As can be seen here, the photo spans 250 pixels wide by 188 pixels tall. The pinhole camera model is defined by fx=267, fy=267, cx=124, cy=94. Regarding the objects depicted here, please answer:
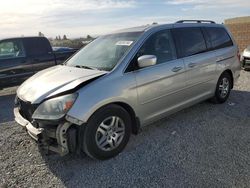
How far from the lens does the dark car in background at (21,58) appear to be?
7.81 meters

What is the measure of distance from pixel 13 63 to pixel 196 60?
5486mm

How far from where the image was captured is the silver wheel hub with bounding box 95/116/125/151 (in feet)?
11.6

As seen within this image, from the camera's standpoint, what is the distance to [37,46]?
8336mm

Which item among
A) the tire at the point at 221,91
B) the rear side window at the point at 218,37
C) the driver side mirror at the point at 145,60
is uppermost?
the rear side window at the point at 218,37

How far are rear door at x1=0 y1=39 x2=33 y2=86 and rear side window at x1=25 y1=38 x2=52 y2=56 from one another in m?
0.19

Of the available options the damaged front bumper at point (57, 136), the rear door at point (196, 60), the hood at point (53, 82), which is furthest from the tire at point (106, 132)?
the rear door at point (196, 60)

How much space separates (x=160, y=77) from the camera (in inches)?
163

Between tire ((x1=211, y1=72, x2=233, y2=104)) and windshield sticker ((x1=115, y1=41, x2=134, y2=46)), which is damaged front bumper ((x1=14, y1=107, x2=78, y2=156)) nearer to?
windshield sticker ((x1=115, y1=41, x2=134, y2=46))

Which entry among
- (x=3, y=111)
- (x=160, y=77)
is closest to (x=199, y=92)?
(x=160, y=77)

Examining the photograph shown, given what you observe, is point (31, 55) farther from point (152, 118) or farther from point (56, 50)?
point (152, 118)

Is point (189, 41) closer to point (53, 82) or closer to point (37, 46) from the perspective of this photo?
point (53, 82)

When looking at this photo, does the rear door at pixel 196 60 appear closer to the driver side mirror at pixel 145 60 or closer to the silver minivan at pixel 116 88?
the silver minivan at pixel 116 88

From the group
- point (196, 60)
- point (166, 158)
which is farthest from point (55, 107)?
point (196, 60)

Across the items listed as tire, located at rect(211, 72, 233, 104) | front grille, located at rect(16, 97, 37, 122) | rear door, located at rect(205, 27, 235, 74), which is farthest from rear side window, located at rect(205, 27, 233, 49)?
front grille, located at rect(16, 97, 37, 122)
